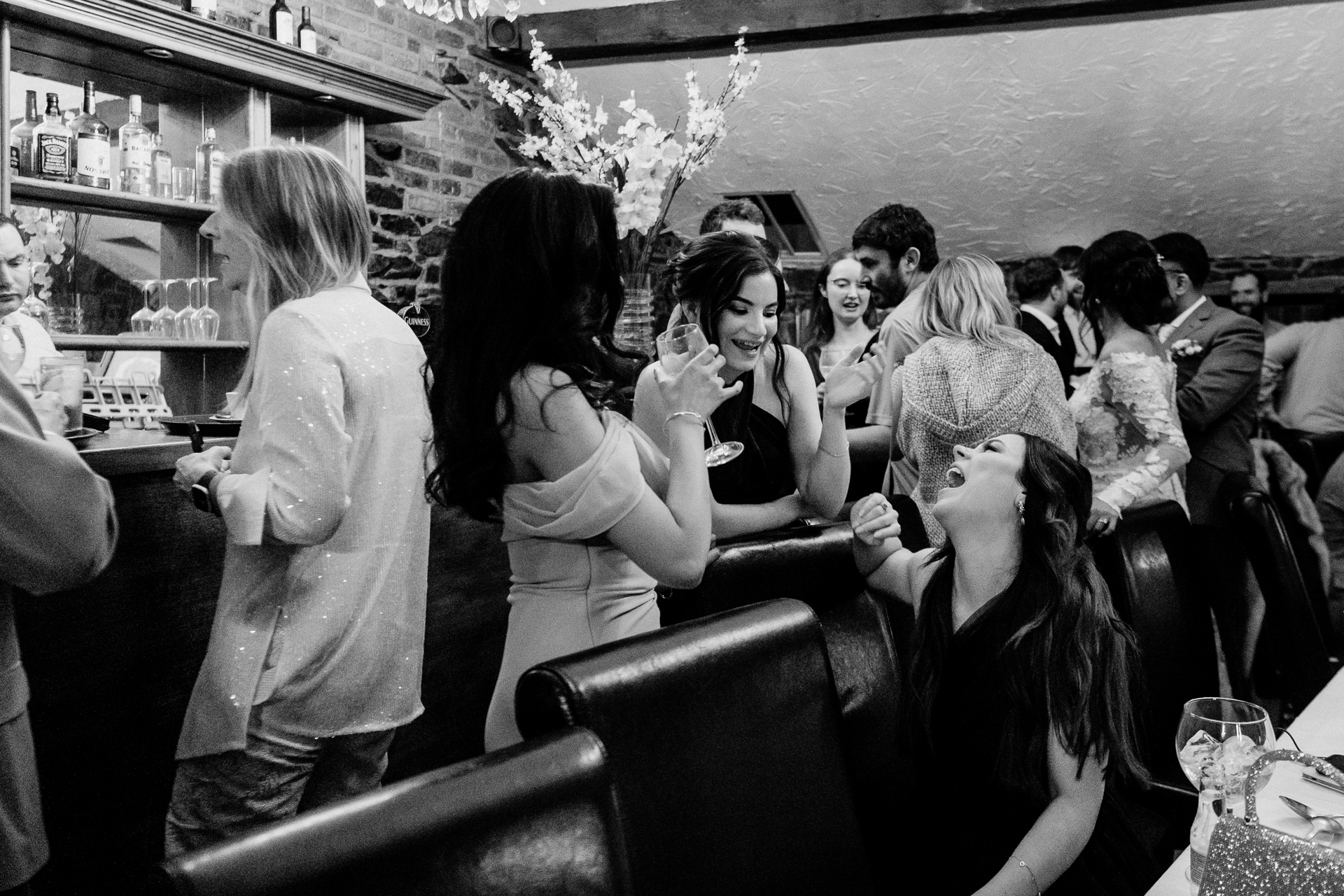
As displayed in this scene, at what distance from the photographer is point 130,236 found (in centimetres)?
421

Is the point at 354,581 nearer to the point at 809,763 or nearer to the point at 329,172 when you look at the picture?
the point at 329,172

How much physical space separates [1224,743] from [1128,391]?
181 cm

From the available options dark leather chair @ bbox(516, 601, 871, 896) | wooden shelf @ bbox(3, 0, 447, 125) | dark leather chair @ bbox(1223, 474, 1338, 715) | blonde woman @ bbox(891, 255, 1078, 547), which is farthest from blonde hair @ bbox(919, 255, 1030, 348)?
wooden shelf @ bbox(3, 0, 447, 125)

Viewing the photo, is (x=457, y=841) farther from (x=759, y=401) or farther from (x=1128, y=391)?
(x=1128, y=391)

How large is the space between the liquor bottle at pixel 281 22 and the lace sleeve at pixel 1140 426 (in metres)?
3.22

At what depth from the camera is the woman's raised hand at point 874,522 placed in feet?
6.39

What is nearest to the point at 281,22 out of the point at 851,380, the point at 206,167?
the point at 206,167

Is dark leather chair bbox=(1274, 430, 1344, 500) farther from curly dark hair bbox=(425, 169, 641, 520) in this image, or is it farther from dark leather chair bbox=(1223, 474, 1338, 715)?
curly dark hair bbox=(425, 169, 641, 520)

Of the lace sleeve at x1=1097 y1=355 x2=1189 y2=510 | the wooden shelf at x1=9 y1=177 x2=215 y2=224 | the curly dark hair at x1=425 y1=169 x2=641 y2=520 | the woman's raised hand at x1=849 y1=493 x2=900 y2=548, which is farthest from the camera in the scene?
the wooden shelf at x1=9 y1=177 x2=215 y2=224

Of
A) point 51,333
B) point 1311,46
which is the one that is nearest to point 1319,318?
point 1311,46

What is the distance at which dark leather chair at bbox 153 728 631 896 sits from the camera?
2.38ft

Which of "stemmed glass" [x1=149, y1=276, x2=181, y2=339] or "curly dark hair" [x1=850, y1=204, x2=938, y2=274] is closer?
"curly dark hair" [x1=850, y1=204, x2=938, y2=274]

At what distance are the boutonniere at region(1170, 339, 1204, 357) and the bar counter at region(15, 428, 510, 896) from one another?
3013mm

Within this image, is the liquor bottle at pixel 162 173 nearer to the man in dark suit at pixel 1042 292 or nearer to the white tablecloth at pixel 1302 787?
the man in dark suit at pixel 1042 292
